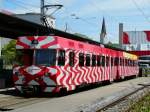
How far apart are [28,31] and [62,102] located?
38.3ft

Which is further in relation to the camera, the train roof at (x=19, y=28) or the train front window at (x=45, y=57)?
the train roof at (x=19, y=28)

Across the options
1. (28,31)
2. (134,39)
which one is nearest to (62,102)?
(28,31)

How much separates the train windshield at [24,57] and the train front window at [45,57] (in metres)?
0.34

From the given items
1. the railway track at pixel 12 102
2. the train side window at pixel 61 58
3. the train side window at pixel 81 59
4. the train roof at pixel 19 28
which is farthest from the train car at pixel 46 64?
the train roof at pixel 19 28

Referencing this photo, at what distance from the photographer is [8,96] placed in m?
21.3

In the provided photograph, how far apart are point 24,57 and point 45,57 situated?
109 centimetres

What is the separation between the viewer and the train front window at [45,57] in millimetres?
21016

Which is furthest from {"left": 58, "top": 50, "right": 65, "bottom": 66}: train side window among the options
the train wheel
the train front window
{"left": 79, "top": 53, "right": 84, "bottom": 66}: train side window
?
{"left": 79, "top": 53, "right": 84, "bottom": 66}: train side window

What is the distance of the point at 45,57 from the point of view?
2123cm

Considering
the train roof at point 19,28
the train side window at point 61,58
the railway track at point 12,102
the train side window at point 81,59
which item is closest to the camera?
the railway track at point 12,102

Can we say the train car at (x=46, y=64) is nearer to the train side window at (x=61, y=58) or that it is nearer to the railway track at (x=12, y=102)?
the train side window at (x=61, y=58)

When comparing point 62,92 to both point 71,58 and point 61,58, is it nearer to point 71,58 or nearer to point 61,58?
point 71,58

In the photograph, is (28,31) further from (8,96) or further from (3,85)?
(8,96)

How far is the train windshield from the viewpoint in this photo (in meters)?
21.5
